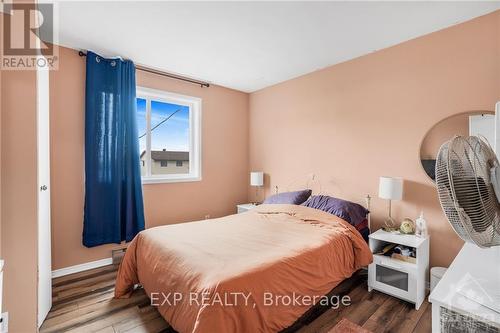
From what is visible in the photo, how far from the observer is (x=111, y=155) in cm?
281

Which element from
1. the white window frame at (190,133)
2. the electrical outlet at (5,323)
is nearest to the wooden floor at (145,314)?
the electrical outlet at (5,323)

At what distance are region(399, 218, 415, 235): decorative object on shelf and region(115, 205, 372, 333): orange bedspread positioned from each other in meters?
0.45

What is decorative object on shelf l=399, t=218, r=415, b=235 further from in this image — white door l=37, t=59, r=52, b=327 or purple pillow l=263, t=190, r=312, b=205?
white door l=37, t=59, r=52, b=327

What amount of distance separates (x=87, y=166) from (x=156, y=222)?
3.71 ft

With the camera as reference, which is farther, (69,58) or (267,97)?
(267,97)

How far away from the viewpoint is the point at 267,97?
4.00 metres

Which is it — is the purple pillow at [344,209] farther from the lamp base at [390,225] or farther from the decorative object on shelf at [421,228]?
the decorative object on shelf at [421,228]

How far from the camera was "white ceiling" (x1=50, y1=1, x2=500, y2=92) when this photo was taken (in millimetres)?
1953

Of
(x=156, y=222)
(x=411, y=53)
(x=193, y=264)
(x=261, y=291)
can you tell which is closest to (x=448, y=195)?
(x=261, y=291)

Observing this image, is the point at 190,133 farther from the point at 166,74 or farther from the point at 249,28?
the point at 249,28

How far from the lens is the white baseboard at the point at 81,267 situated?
260cm

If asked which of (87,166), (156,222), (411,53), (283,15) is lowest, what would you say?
(156,222)

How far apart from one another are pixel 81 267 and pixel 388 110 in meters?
3.91

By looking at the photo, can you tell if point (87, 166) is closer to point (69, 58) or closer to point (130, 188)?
point (130, 188)
